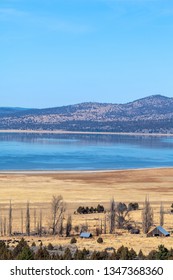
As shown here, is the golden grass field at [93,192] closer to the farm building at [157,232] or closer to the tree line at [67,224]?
the farm building at [157,232]

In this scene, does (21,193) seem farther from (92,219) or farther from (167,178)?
(167,178)

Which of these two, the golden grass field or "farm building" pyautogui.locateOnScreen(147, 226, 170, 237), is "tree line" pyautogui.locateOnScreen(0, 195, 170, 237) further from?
"farm building" pyautogui.locateOnScreen(147, 226, 170, 237)

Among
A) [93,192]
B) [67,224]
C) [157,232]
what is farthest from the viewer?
[93,192]

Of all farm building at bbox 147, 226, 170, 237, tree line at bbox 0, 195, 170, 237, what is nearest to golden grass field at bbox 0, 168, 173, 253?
farm building at bbox 147, 226, 170, 237

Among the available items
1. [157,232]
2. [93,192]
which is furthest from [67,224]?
[93,192]

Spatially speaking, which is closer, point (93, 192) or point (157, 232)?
point (157, 232)

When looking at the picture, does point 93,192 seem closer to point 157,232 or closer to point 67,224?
point 67,224

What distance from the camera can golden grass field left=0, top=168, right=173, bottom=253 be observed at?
31.7 m

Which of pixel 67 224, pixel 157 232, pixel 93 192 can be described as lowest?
pixel 93 192

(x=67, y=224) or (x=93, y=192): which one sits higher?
(x=67, y=224)

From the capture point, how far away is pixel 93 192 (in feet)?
195

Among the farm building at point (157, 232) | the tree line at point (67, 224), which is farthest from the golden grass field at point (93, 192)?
the tree line at point (67, 224)

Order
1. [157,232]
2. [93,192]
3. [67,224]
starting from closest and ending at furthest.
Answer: [157,232] < [67,224] < [93,192]
